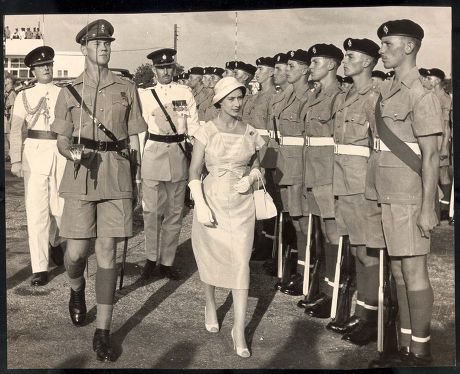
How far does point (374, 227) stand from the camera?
5367 mm

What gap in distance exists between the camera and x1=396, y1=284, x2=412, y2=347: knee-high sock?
201 inches

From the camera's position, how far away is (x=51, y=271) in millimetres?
7336

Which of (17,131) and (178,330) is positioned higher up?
(17,131)

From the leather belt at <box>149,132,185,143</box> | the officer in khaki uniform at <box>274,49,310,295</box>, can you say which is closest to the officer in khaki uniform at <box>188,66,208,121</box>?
the leather belt at <box>149,132,185,143</box>

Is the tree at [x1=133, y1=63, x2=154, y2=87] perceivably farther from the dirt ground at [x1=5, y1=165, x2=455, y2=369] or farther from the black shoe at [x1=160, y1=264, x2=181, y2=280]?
the dirt ground at [x1=5, y1=165, x2=455, y2=369]

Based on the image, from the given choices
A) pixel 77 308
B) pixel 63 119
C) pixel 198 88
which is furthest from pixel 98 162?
pixel 198 88

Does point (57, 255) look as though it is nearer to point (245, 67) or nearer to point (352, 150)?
point (245, 67)

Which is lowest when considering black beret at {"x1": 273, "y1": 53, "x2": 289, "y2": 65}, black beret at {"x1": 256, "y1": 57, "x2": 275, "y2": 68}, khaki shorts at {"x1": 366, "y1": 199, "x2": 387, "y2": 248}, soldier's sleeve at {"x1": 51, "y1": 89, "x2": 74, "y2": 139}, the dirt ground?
the dirt ground

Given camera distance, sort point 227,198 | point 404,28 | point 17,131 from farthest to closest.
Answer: point 17,131 → point 227,198 → point 404,28

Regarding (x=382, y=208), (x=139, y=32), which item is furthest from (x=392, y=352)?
(x=139, y=32)

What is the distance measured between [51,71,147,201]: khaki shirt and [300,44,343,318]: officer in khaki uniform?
179 centimetres

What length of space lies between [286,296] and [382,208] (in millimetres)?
1976

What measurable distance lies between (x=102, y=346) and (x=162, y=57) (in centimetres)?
317

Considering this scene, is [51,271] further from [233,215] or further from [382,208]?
[382,208]
